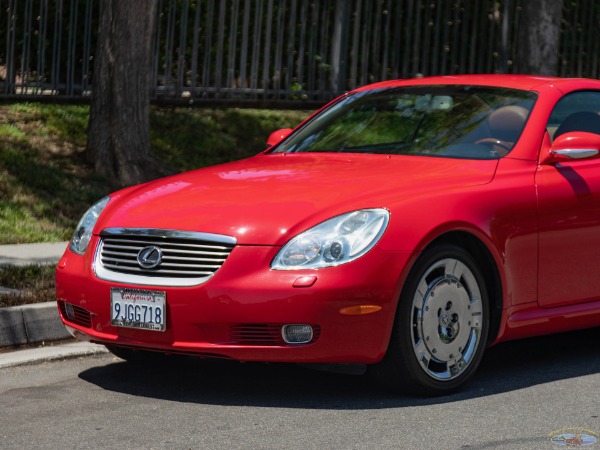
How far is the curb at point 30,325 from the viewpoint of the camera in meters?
7.73

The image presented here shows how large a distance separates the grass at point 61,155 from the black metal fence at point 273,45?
1.38ft

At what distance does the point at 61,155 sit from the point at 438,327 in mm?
7288

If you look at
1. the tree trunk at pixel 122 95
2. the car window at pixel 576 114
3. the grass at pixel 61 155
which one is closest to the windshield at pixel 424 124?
the car window at pixel 576 114

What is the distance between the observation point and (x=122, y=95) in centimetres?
1280

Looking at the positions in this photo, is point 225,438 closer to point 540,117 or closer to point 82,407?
point 82,407

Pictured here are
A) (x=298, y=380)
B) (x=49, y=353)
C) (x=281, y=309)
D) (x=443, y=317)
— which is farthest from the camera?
(x=49, y=353)

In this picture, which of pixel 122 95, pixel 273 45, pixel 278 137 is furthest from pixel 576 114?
pixel 273 45

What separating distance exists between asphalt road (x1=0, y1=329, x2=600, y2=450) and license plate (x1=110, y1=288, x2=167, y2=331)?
36 centimetres

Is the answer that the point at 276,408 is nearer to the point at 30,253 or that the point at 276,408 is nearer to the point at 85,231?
the point at 85,231

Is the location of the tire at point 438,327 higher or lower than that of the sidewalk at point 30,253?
higher

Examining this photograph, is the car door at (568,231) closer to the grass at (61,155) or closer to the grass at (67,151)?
the grass at (61,155)

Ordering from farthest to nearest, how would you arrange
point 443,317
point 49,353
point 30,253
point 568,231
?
point 30,253 → point 49,353 → point 568,231 → point 443,317

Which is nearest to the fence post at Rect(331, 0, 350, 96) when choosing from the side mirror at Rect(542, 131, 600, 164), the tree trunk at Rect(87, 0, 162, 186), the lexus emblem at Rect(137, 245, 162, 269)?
the tree trunk at Rect(87, 0, 162, 186)

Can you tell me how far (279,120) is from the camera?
16094 mm
